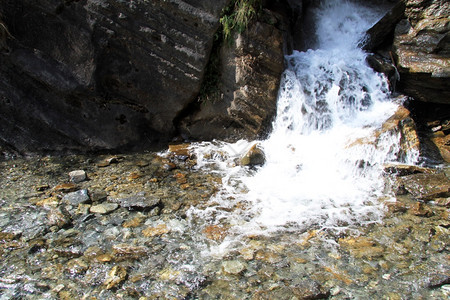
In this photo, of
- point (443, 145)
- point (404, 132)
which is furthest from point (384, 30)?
point (443, 145)

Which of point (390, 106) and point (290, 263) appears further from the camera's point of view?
point (390, 106)

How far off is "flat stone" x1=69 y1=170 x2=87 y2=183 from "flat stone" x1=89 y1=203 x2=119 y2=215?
987mm

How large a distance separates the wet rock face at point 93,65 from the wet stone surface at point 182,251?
1470 mm

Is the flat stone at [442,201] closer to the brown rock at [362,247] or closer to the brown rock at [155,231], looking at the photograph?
the brown rock at [362,247]

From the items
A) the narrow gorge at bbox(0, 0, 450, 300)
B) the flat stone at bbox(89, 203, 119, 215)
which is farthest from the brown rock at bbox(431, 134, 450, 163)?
the flat stone at bbox(89, 203, 119, 215)

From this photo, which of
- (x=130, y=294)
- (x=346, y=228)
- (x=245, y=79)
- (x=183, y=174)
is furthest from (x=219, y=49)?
(x=130, y=294)

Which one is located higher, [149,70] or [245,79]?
[245,79]

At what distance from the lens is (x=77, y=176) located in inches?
227

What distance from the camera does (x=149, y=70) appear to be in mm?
6773

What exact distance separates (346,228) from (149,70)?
4763 millimetres

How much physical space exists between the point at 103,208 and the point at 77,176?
1.20 m

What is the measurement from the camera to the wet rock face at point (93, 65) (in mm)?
6191

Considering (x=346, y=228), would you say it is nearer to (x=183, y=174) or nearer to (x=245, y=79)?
(x=183, y=174)

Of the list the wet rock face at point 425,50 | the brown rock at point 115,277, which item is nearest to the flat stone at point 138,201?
the brown rock at point 115,277
